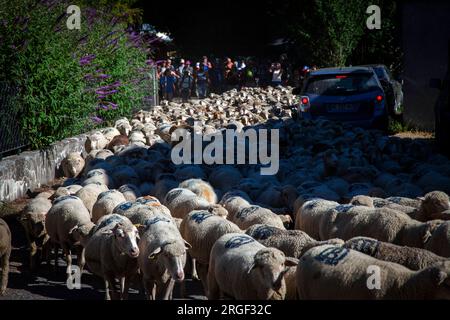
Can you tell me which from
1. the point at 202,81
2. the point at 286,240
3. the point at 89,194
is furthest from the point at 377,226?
the point at 202,81

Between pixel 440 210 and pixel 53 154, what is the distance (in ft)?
26.3

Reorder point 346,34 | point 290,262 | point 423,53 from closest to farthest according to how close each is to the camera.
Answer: point 290,262
point 423,53
point 346,34

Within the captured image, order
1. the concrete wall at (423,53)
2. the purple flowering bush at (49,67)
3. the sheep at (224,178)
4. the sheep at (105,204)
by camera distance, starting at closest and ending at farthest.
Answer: the sheep at (105,204) < the sheep at (224,178) < the purple flowering bush at (49,67) < the concrete wall at (423,53)

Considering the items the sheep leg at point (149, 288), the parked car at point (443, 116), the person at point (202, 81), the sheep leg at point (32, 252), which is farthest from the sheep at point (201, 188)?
the person at point (202, 81)

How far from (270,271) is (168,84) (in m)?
30.0

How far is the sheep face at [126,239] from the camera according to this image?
751 centimetres

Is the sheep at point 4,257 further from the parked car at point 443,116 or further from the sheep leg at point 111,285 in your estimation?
the parked car at point 443,116

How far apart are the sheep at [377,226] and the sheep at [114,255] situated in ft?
6.96

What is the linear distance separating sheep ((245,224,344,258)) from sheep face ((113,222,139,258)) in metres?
1.18

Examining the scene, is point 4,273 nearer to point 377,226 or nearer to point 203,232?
point 203,232

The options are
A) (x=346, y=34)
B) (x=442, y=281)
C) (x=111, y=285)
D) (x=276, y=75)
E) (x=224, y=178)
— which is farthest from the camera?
(x=276, y=75)

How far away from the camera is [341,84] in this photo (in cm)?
1692

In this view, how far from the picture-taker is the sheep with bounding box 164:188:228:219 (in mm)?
9617
